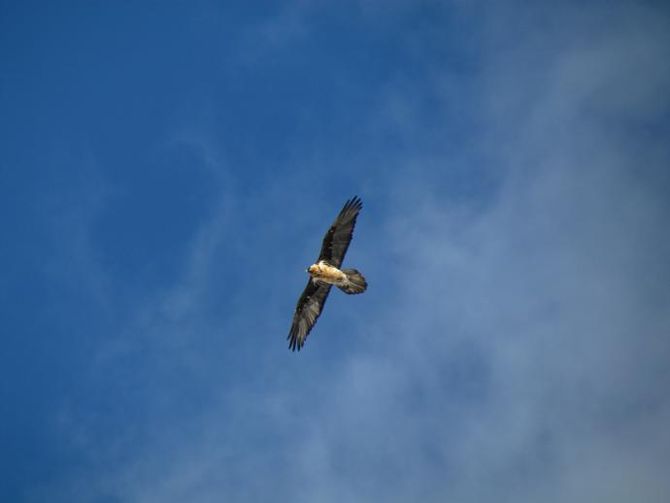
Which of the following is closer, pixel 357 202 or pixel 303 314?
pixel 357 202

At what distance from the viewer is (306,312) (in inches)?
1146

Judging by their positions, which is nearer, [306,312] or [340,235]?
[340,235]

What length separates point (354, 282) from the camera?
1063 inches

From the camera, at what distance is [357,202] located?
89.0 feet

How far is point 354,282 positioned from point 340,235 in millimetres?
1736

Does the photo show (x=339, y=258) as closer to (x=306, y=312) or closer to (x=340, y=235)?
(x=340, y=235)

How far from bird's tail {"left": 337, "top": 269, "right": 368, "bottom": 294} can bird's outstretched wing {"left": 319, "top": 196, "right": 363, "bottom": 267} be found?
0.65m

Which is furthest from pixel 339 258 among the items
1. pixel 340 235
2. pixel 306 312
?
pixel 306 312

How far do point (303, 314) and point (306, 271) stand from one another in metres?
2.25

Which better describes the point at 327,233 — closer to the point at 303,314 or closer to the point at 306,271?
the point at 306,271

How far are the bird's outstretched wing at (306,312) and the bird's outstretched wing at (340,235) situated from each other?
1.58 metres

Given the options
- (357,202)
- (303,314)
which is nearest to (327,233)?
(357,202)

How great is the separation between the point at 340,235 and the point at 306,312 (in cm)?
362

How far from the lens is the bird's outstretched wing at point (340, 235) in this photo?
27156 millimetres
